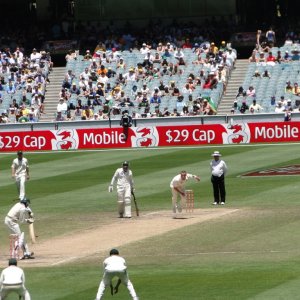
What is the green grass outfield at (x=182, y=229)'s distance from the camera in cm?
2689

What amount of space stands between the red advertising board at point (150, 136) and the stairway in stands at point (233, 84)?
412 centimetres

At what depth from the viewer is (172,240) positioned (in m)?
33.9

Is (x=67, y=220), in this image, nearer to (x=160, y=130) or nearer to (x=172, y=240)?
(x=172, y=240)

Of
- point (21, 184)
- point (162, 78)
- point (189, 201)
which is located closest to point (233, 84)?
point (162, 78)

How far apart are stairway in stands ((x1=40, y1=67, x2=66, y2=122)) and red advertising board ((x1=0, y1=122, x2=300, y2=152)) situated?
4636mm

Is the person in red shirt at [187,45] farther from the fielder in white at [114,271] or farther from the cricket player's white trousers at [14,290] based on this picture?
the cricket player's white trousers at [14,290]

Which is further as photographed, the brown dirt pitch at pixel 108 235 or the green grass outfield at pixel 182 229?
the brown dirt pitch at pixel 108 235

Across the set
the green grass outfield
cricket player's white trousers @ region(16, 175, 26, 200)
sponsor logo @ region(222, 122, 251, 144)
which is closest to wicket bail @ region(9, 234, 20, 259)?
the green grass outfield

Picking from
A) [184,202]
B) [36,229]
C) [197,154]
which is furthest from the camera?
[197,154]

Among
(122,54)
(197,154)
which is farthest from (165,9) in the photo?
(197,154)

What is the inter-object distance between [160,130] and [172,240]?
31.6 meters

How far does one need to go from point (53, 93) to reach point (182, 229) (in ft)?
129

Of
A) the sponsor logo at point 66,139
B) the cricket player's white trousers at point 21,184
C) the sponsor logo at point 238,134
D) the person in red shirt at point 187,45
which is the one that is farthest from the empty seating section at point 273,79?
the cricket player's white trousers at point 21,184

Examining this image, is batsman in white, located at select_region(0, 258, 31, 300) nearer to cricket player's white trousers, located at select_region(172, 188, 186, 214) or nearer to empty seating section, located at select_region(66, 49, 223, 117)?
cricket player's white trousers, located at select_region(172, 188, 186, 214)
